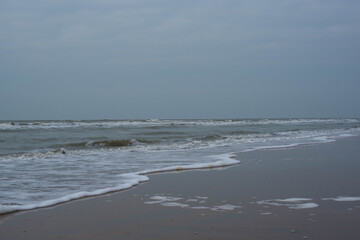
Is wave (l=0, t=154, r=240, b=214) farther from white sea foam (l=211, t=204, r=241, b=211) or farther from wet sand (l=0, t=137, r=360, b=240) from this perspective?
white sea foam (l=211, t=204, r=241, b=211)

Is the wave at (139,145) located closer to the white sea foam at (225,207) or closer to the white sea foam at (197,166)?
the white sea foam at (197,166)

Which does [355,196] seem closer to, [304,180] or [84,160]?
[304,180]

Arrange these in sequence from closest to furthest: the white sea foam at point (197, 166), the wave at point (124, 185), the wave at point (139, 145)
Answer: the wave at point (124, 185) → the white sea foam at point (197, 166) → the wave at point (139, 145)

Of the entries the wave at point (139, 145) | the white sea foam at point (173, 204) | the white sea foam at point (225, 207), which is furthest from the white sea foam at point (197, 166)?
the wave at point (139, 145)

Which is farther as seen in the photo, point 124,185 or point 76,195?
point 124,185

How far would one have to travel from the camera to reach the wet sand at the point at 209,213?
3357 mm

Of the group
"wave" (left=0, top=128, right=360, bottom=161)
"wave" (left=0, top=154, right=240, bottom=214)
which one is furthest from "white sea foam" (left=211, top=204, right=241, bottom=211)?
"wave" (left=0, top=128, right=360, bottom=161)

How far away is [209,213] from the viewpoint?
402 cm

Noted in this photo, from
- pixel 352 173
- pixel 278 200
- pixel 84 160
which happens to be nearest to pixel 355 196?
pixel 278 200

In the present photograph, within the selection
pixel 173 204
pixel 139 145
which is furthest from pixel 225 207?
pixel 139 145

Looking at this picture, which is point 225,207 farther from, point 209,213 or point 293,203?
point 293,203

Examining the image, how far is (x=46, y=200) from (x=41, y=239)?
1.53 m

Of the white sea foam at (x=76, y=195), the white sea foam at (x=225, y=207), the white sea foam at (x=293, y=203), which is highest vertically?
the white sea foam at (x=76, y=195)

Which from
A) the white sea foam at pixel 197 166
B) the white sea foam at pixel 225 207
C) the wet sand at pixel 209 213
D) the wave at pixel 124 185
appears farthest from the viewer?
the white sea foam at pixel 197 166
